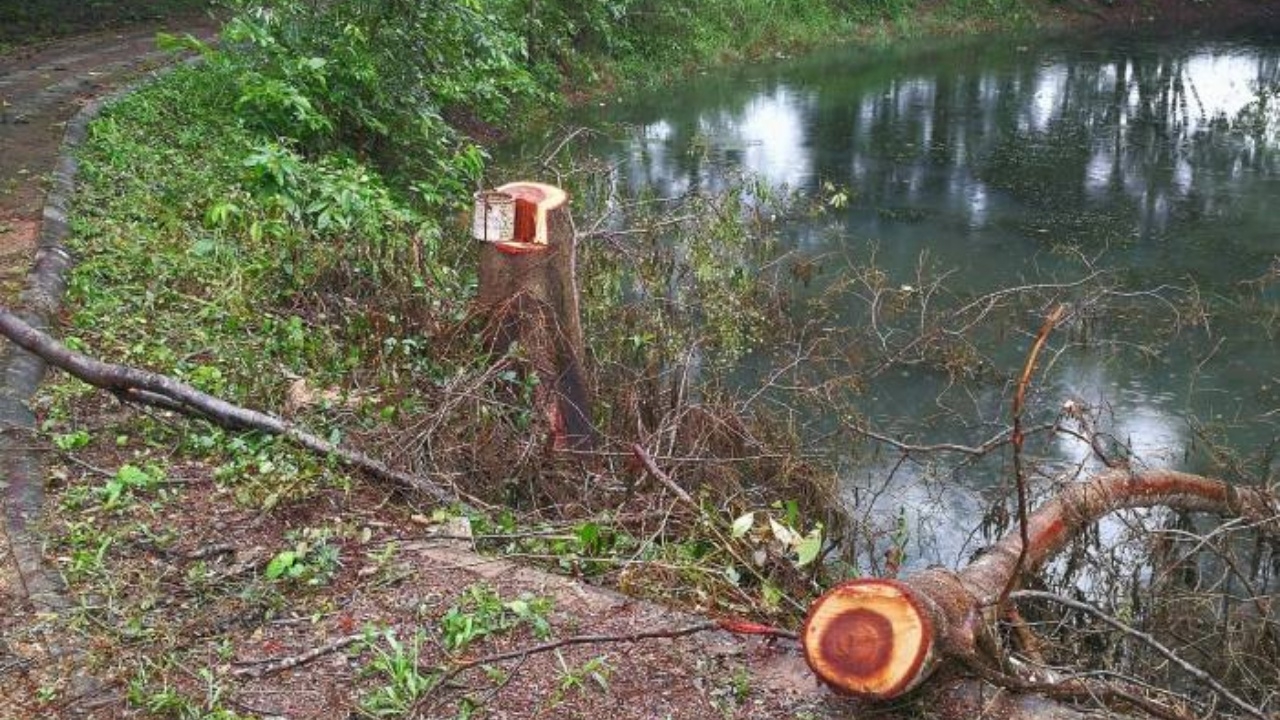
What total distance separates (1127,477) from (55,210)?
18.8 feet

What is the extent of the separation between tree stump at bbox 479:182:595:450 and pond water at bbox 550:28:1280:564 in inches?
68.0

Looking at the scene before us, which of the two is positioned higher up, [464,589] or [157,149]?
[157,149]

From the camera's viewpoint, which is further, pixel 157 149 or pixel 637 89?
pixel 637 89

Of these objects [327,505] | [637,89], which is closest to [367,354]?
[327,505]

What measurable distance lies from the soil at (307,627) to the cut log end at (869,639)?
15 centimetres

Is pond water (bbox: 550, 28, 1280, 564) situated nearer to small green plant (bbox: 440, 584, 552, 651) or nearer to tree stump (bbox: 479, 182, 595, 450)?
tree stump (bbox: 479, 182, 595, 450)

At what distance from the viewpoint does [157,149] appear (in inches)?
313

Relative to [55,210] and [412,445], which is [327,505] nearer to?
[412,445]

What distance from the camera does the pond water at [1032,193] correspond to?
732 centimetres

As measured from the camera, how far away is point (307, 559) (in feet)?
12.4

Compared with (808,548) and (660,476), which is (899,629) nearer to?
(808,548)

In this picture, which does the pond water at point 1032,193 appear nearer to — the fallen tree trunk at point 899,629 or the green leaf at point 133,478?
the fallen tree trunk at point 899,629

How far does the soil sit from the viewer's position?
3.13 metres

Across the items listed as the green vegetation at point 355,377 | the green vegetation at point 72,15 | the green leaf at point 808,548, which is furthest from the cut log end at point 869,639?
the green vegetation at point 72,15
